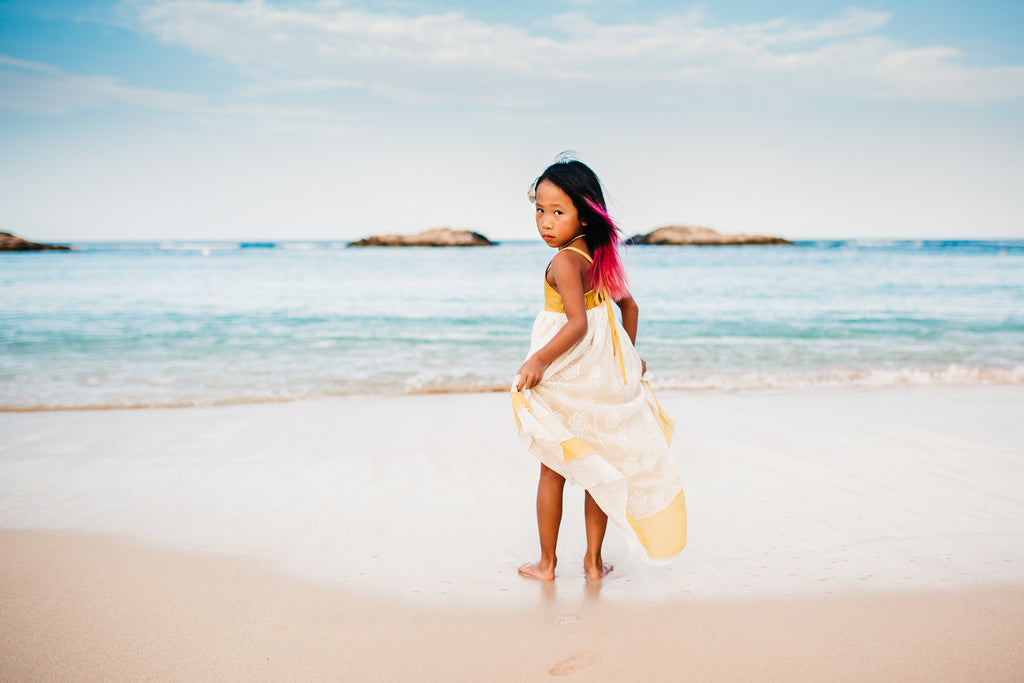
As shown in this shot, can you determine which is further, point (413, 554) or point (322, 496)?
point (322, 496)

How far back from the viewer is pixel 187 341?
33.2 ft

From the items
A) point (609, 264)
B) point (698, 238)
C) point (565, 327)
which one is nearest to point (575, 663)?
point (565, 327)

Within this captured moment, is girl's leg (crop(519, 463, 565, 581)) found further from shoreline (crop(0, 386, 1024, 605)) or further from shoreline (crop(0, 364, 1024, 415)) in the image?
shoreline (crop(0, 364, 1024, 415))

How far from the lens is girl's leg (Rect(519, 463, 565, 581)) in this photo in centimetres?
252

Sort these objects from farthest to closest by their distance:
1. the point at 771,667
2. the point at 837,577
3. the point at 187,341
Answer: the point at 187,341
the point at 837,577
the point at 771,667

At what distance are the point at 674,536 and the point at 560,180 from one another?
1344 millimetres

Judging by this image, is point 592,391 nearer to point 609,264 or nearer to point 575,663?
point 609,264

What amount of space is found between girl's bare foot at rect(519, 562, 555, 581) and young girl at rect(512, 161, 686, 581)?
0.37 metres

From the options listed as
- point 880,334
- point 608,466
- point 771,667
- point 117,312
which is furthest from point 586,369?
point 117,312

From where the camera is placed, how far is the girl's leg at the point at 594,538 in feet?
8.45

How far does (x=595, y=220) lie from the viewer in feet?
7.84

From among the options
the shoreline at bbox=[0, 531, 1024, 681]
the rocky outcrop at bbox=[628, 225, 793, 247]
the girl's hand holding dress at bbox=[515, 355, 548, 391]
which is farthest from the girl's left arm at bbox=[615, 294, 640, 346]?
the rocky outcrop at bbox=[628, 225, 793, 247]

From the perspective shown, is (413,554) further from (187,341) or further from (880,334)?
(880,334)

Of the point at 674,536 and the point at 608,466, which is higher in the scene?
the point at 608,466
